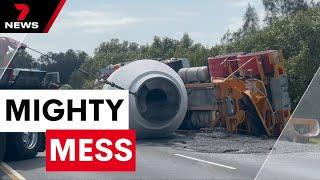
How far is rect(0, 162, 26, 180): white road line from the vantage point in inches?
349

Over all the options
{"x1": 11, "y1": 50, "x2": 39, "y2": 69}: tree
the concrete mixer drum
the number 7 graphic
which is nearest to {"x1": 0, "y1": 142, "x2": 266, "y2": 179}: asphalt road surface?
{"x1": 11, "y1": 50, "x2": 39, "y2": 69}: tree

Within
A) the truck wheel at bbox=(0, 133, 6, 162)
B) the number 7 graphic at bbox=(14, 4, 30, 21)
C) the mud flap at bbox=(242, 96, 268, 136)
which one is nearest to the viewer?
the number 7 graphic at bbox=(14, 4, 30, 21)

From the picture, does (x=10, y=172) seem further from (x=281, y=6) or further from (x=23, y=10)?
(x=281, y=6)

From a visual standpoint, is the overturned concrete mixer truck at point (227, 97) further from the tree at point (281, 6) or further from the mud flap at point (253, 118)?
the tree at point (281, 6)

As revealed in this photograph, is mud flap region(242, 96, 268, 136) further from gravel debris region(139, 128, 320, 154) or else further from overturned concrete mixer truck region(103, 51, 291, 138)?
gravel debris region(139, 128, 320, 154)

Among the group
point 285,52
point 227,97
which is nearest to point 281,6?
point 285,52

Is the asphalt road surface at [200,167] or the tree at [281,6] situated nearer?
the asphalt road surface at [200,167]

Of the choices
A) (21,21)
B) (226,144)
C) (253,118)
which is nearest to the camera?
(21,21)

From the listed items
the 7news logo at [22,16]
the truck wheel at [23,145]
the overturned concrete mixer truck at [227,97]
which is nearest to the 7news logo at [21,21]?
the 7news logo at [22,16]

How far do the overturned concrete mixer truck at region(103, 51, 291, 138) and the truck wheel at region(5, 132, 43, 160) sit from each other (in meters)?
3.74

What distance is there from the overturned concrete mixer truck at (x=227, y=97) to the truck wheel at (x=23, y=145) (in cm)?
374

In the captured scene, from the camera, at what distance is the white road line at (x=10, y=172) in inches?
349

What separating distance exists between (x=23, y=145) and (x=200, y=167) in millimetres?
3727

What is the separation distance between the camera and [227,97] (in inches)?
616
